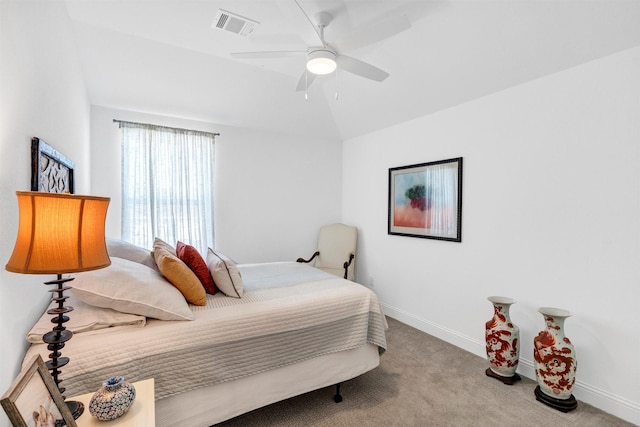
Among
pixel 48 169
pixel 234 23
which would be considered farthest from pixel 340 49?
pixel 48 169

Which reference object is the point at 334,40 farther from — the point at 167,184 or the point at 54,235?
the point at 167,184

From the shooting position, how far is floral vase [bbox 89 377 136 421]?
1047 mm

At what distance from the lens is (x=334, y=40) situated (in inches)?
81.0

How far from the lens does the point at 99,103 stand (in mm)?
3223

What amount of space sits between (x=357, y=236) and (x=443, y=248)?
1.40 m

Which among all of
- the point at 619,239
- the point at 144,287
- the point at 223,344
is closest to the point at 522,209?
the point at 619,239

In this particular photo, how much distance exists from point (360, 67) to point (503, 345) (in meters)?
2.46

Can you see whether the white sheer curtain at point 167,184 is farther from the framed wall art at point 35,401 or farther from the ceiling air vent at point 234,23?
the framed wall art at point 35,401

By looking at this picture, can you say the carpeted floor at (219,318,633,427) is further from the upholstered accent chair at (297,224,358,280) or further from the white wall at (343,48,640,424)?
the upholstered accent chair at (297,224,358,280)

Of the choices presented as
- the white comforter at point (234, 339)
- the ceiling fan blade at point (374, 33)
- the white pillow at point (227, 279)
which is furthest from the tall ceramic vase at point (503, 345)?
the ceiling fan blade at point (374, 33)

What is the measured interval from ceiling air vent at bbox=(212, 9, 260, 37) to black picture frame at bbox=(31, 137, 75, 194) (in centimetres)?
147

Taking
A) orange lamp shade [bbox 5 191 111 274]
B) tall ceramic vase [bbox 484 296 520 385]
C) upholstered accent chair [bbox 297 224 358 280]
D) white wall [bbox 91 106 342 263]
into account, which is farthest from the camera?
upholstered accent chair [bbox 297 224 358 280]

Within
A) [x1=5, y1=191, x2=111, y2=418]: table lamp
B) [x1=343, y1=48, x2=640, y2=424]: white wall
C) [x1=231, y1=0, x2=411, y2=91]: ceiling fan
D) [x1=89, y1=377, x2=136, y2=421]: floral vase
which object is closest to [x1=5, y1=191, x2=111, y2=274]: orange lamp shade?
A: [x1=5, y1=191, x2=111, y2=418]: table lamp

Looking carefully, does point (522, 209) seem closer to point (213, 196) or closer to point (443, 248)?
point (443, 248)
